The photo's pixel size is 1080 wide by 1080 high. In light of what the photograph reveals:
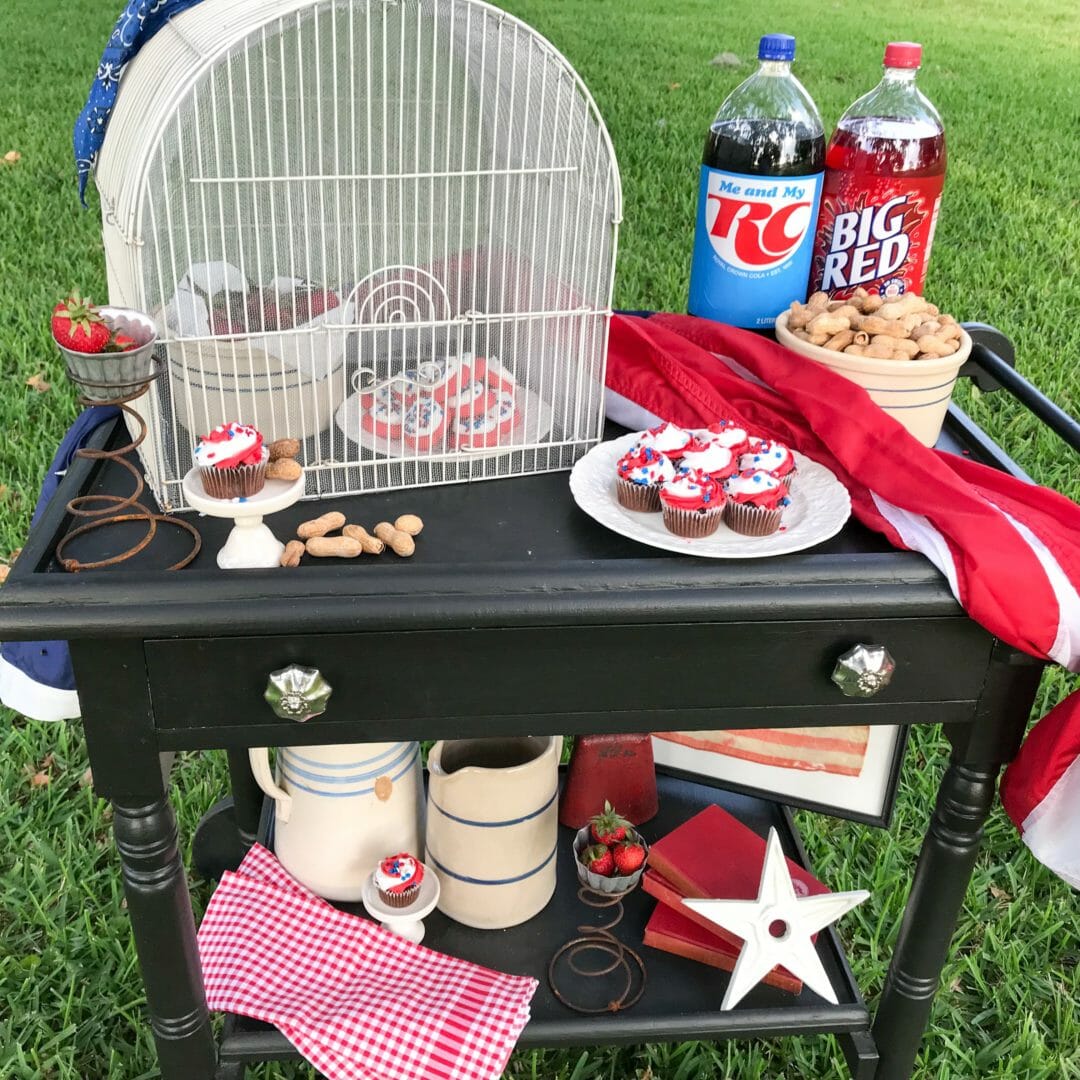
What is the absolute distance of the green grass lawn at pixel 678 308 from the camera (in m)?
1.52

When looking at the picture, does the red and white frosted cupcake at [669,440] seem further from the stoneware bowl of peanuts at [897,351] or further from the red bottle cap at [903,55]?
the red bottle cap at [903,55]

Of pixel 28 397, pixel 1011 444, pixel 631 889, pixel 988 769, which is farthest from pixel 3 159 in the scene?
pixel 988 769

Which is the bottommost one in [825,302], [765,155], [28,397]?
[28,397]

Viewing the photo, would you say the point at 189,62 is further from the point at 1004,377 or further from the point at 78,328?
the point at 1004,377

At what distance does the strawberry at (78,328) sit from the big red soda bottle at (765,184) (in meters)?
0.67

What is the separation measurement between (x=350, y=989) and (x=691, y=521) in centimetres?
73

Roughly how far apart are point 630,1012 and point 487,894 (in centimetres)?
22

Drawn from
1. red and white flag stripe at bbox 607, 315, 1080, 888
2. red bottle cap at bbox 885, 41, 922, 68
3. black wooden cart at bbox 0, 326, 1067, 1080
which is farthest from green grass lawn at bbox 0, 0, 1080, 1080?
red bottle cap at bbox 885, 41, 922, 68

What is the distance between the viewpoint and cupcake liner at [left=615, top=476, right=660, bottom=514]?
3.43 feet

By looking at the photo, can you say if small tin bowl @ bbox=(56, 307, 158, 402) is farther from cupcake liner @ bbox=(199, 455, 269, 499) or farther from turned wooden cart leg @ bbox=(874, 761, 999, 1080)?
turned wooden cart leg @ bbox=(874, 761, 999, 1080)

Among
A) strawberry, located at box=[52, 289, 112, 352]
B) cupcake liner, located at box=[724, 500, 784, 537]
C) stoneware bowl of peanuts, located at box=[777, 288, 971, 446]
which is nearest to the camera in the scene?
strawberry, located at box=[52, 289, 112, 352]

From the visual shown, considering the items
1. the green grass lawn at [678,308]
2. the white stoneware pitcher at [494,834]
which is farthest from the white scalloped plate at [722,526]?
the green grass lawn at [678,308]

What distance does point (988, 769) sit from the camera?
3.76 feet

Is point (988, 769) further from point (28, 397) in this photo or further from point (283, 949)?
point (28, 397)
